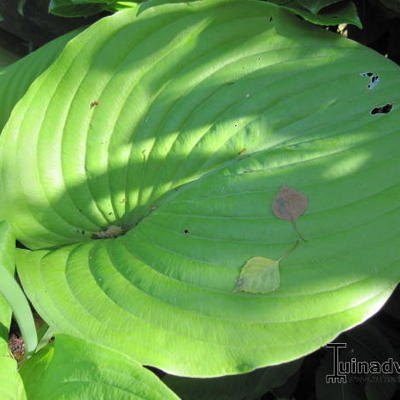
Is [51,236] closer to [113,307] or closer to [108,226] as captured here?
[108,226]

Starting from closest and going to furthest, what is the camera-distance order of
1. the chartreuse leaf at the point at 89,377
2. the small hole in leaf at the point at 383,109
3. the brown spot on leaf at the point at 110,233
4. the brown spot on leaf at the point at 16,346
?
1. the chartreuse leaf at the point at 89,377
2. the small hole in leaf at the point at 383,109
3. the brown spot on leaf at the point at 110,233
4. the brown spot on leaf at the point at 16,346

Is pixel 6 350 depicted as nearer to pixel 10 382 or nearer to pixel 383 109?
pixel 10 382

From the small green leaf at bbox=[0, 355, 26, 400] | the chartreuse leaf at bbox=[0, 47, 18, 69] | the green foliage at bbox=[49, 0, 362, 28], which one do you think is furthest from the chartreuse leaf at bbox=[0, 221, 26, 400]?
the chartreuse leaf at bbox=[0, 47, 18, 69]

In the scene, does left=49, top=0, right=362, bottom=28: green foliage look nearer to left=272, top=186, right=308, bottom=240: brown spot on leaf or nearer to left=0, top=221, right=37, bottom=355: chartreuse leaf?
left=272, top=186, right=308, bottom=240: brown spot on leaf

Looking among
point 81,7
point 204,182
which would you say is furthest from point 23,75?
point 204,182

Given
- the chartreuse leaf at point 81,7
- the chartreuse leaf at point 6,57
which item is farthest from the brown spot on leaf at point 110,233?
the chartreuse leaf at point 6,57

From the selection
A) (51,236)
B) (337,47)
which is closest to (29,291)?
(51,236)

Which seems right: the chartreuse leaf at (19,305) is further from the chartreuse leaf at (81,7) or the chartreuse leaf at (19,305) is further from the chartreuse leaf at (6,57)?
the chartreuse leaf at (6,57)
